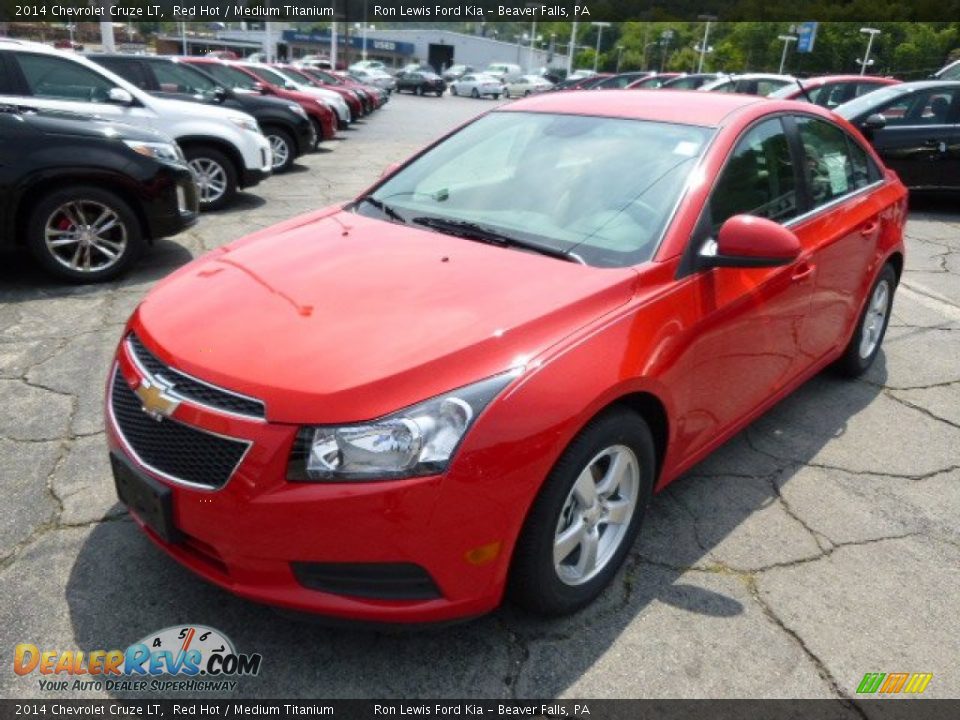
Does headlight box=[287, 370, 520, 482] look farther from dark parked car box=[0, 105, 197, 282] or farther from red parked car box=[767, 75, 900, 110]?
red parked car box=[767, 75, 900, 110]

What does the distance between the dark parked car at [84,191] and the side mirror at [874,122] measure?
26.8 feet

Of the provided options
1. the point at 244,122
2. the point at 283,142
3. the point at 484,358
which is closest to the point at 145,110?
the point at 244,122

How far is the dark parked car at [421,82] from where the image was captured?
40.2 m

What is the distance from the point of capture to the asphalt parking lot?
7.08ft

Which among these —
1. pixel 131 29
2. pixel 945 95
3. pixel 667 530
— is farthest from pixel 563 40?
pixel 667 530

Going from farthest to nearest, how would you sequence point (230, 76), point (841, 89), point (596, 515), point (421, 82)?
point (421, 82) < point (841, 89) < point (230, 76) < point (596, 515)

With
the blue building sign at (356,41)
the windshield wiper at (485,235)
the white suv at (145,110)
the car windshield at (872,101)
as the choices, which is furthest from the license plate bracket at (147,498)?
the blue building sign at (356,41)

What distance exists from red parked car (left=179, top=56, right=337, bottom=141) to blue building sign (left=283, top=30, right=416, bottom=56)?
6987 cm

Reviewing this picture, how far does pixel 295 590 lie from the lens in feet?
6.34

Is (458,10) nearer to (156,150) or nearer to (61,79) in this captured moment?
(61,79)

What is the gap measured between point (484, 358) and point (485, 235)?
87cm

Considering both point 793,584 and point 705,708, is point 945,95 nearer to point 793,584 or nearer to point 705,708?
point 793,584

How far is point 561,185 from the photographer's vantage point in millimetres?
2885

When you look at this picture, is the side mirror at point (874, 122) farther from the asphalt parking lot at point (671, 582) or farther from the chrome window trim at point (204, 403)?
the chrome window trim at point (204, 403)
